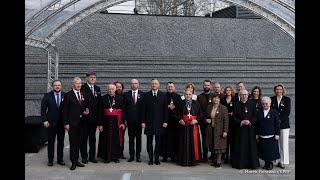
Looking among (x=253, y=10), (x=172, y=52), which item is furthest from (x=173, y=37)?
(x=253, y=10)

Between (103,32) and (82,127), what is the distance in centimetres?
Result: 1598

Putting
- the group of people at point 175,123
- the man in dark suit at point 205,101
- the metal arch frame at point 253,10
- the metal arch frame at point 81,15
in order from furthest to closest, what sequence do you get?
the metal arch frame at point 81,15 < the metal arch frame at point 253,10 < the man in dark suit at point 205,101 < the group of people at point 175,123

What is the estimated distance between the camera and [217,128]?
322 inches

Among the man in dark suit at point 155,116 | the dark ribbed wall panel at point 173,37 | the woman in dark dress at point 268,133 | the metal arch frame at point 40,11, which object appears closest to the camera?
the woman in dark dress at point 268,133

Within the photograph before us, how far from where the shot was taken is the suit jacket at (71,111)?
315 inches

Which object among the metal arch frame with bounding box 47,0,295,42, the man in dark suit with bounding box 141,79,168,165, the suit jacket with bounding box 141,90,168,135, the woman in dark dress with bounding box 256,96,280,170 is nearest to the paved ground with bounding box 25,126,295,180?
the woman in dark dress with bounding box 256,96,280,170

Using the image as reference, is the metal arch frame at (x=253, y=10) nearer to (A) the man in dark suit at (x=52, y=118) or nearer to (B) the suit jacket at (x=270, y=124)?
(B) the suit jacket at (x=270, y=124)

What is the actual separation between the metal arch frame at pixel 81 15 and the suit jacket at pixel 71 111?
711 cm

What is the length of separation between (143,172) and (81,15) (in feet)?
29.4

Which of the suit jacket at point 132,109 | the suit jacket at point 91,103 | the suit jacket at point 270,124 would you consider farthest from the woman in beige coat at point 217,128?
the suit jacket at point 91,103

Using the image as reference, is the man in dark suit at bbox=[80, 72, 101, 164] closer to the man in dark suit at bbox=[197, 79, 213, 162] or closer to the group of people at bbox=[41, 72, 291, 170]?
the group of people at bbox=[41, 72, 291, 170]

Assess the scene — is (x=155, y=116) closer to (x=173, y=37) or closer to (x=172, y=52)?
(x=172, y=52)

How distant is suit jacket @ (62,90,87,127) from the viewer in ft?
26.3
